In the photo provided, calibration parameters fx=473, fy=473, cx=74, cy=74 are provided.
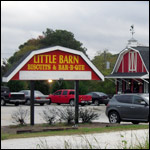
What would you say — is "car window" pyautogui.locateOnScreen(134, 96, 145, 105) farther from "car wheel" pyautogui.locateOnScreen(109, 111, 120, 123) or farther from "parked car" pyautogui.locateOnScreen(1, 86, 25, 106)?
"parked car" pyautogui.locateOnScreen(1, 86, 25, 106)

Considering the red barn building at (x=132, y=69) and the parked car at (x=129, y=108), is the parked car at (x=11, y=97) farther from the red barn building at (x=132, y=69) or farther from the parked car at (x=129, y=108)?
the parked car at (x=129, y=108)

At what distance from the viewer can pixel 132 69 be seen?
4753 centimetres

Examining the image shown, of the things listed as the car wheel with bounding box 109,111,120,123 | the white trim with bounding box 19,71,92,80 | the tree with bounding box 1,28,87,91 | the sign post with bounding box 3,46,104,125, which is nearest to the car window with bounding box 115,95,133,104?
the car wheel with bounding box 109,111,120,123

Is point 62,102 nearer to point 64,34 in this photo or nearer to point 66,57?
point 64,34

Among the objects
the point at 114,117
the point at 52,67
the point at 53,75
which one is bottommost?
the point at 114,117

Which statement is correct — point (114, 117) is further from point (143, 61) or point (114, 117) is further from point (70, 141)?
point (143, 61)

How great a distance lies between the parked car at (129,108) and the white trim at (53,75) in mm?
2854

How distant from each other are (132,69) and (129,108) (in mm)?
23006

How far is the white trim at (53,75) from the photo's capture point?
855 inches

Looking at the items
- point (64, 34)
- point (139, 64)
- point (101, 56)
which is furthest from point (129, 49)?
point (101, 56)

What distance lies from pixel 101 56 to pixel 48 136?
179ft

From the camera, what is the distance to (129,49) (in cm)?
4741

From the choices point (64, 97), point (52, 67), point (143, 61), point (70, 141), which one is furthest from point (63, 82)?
point (70, 141)

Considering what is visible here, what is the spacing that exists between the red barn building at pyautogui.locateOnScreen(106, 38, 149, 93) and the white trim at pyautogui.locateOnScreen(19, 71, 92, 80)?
21.8 m
